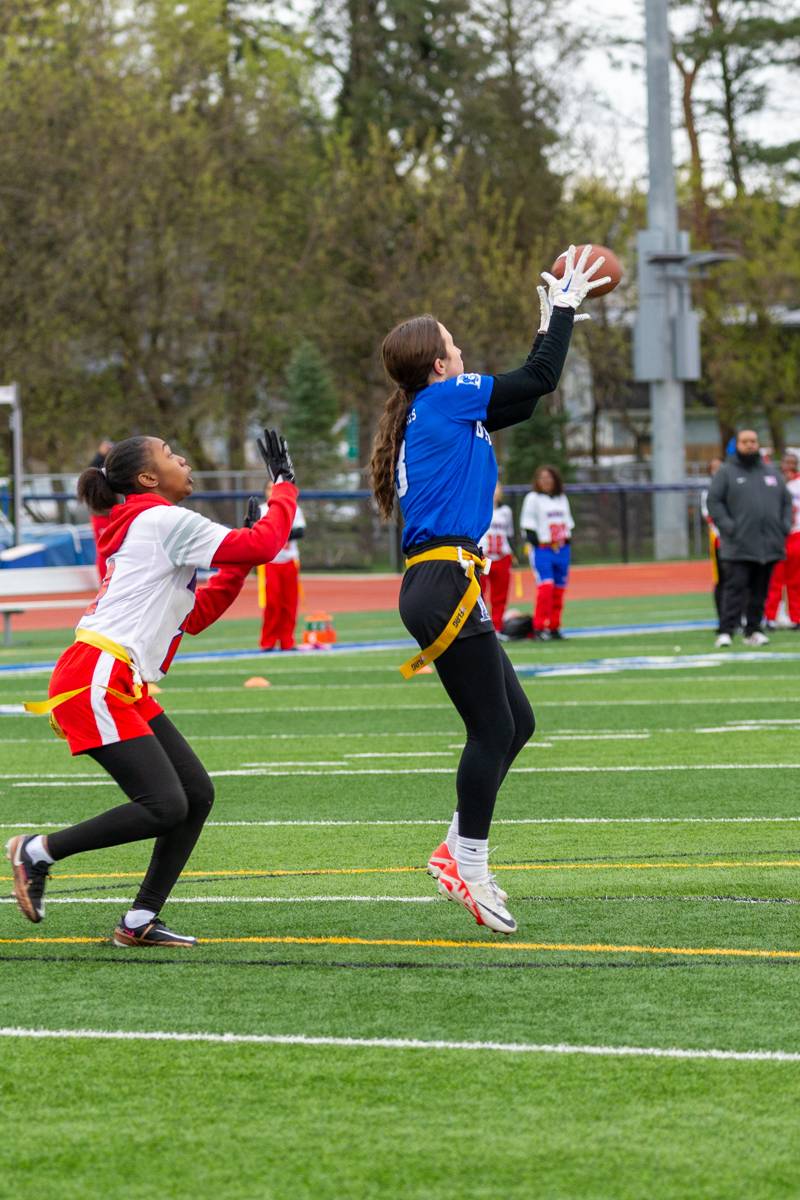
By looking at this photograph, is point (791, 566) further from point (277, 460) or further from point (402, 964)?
point (402, 964)

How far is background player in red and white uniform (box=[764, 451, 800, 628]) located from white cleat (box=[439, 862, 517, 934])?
16.5 metres

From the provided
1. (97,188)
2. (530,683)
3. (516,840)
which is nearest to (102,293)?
(97,188)

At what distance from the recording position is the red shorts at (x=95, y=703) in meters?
6.42

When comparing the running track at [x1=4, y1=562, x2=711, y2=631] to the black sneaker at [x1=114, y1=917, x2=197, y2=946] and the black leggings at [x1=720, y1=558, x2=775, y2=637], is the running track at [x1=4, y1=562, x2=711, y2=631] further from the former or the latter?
the black sneaker at [x1=114, y1=917, x2=197, y2=946]

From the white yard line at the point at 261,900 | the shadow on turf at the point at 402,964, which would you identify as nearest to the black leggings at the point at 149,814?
the shadow on turf at the point at 402,964

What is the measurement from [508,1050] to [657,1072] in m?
0.43

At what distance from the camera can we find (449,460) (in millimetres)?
6645

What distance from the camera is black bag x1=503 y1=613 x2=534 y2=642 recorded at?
75.9 feet

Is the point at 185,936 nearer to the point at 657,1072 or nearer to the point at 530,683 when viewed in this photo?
the point at 657,1072

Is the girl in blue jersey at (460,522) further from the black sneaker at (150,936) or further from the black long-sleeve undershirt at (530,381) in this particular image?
the black sneaker at (150,936)

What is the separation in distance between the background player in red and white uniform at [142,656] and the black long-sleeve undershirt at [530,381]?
0.74 m

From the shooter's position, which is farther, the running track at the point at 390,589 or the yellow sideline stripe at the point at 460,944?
the running track at the point at 390,589

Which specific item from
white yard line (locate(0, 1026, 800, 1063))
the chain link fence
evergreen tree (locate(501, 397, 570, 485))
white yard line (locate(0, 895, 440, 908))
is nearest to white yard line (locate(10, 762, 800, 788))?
white yard line (locate(0, 895, 440, 908))

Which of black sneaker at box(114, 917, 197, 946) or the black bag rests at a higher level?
black sneaker at box(114, 917, 197, 946)
